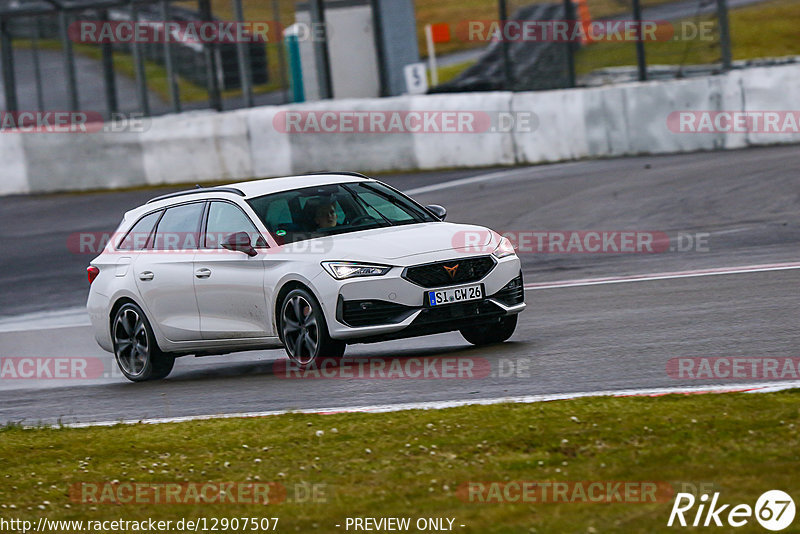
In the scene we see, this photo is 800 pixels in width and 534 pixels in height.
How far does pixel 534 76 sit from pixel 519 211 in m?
5.17

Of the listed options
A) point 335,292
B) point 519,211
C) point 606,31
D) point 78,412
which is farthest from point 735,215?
point 78,412

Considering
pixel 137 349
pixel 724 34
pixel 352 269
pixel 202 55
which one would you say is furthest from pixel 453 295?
pixel 202 55

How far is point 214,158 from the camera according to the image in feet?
85.0

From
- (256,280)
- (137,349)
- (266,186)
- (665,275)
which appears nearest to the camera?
(256,280)

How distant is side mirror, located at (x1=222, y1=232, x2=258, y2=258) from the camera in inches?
435

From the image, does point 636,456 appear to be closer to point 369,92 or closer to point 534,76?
point 534,76

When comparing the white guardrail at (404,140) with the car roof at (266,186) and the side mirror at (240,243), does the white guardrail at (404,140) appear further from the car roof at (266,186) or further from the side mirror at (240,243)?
the side mirror at (240,243)

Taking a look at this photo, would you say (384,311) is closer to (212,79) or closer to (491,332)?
(491,332)

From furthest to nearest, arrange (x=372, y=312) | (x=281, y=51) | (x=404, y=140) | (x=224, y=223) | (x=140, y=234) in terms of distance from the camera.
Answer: (x=281, y=51), (x=404, y=140), (x=140, y=234), (x=224, y=223), (x=372, y=312)

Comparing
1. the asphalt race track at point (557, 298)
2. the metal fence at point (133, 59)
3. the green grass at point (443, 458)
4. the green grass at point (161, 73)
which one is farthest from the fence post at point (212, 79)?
the green grass at point (443, 458)

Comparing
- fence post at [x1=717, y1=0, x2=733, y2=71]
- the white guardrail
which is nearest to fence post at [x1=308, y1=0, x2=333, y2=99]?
the white guardrail

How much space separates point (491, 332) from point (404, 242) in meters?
1.22

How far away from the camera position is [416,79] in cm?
3147

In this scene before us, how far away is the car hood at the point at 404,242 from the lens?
10.5m
